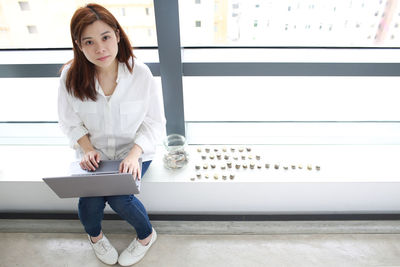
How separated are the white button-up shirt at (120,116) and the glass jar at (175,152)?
148mm

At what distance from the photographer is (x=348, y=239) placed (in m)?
1.55

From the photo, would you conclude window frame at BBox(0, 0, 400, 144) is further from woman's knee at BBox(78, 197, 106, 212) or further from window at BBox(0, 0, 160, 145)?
woman's knee at BBox(78, 197, 106, 212)

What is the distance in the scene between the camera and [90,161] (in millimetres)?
1267

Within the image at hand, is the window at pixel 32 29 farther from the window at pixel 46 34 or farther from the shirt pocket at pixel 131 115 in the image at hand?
the shirt pocket at pixel 131 115

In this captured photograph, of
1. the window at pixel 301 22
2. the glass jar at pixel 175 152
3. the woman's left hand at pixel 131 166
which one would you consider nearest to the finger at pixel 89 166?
the woman's left hand at pixel 131 166

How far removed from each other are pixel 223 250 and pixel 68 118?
1113 millimetres

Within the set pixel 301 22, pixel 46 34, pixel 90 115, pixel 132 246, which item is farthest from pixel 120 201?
pixel 301 22

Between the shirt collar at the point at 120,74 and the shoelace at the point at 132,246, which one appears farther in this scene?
the shoelace at the point at 132,246

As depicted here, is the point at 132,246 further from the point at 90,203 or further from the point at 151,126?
the point at 151,126

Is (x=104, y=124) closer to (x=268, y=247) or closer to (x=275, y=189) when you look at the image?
(x=275, y=189)

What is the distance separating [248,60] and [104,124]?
0.83 m

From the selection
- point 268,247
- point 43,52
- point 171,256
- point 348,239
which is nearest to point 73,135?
point 43,52

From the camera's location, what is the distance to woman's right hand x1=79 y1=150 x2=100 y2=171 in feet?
4.08

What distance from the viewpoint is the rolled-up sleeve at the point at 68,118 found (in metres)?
1.25
